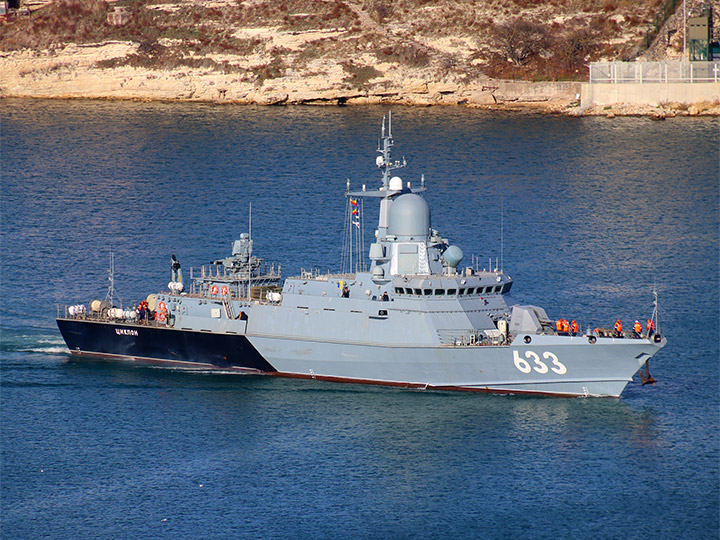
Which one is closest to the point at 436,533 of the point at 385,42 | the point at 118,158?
the point at 118,158

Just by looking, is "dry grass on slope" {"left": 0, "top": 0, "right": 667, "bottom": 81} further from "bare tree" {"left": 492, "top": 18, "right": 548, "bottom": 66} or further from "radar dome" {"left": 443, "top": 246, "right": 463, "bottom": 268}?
"radar dome" {"left": 443, "top": 246, "right": 463, "bottom": 268}

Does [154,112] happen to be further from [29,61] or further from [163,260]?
[163,260]

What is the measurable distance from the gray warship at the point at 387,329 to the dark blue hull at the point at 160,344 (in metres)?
0.05

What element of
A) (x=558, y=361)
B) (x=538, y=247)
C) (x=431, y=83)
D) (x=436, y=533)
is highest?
(x=431, y=83)

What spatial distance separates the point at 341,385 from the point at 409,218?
6.98 meters

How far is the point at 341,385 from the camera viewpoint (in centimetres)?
5225

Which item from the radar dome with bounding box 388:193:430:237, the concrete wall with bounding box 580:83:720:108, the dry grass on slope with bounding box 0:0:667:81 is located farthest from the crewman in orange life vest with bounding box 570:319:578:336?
the dry grass on slope with bounding box 0:0:667:81

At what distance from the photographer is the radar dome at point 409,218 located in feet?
173

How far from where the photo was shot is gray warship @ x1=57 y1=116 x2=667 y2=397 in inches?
1957

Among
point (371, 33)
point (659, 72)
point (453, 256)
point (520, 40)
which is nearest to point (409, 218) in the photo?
point (453, 256)

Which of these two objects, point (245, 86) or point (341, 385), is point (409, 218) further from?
point (245, 86)

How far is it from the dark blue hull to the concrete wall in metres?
63.4

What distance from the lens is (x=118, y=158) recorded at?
96.0m

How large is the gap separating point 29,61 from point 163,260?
68.7 m
